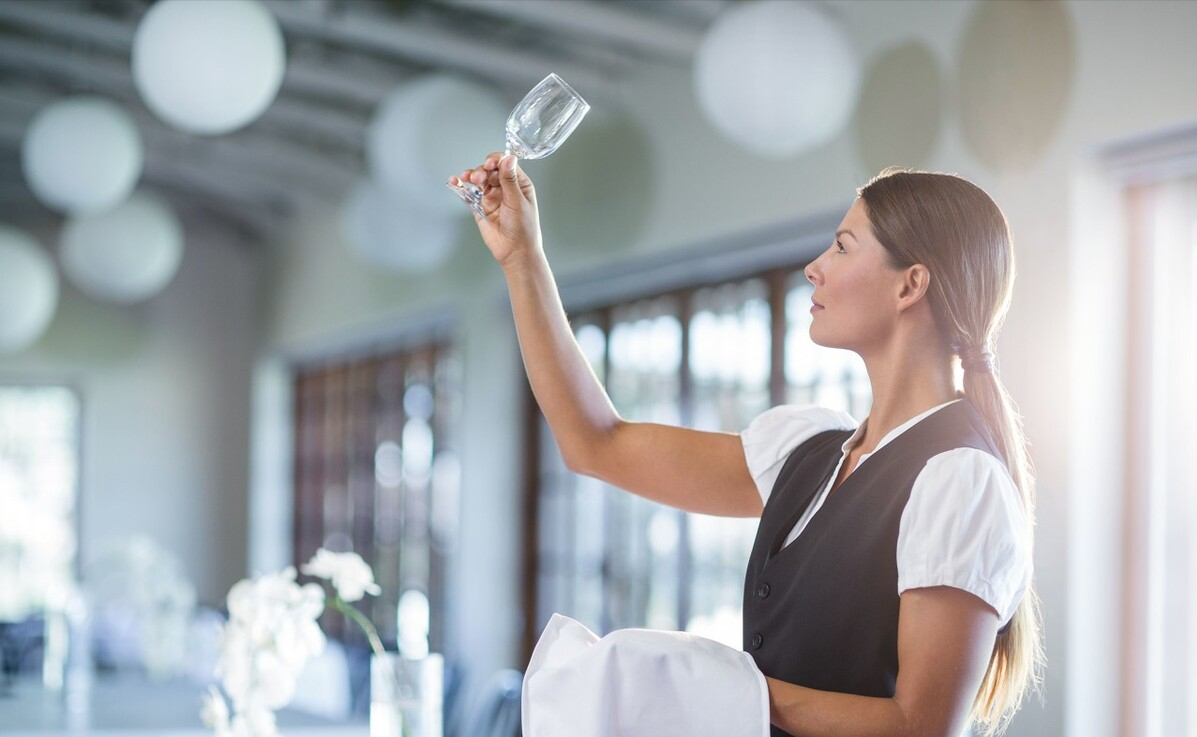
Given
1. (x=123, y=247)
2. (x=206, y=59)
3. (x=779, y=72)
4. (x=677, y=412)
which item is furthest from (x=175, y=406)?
(x=779, y=72)

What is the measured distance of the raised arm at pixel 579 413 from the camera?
58.8 inches

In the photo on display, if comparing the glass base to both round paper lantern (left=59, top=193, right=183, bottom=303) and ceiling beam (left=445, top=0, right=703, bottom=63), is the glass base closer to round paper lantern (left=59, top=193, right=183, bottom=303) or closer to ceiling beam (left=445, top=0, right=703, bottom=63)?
ceiling beam (left=445, top=0, right=703, bottom=63)

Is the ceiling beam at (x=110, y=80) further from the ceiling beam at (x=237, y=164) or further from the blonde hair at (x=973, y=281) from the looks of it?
the blonde hair at (x=973, y=281)

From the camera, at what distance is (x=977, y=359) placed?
1244 millimetres

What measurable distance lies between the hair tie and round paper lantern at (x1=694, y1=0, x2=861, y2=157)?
1714 millimetres

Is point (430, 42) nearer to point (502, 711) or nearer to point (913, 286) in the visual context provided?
point (502, 711)

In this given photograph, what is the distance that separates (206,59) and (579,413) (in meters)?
2.18

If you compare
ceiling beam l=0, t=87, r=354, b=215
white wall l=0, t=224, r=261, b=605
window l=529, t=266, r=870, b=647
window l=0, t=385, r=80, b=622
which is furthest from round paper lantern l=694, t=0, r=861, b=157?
window l=0, t=385, r=80, b=622

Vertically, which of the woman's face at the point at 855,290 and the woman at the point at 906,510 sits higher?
the woman's face at the point at 855,290

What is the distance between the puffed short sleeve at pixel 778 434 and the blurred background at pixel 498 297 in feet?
4.96

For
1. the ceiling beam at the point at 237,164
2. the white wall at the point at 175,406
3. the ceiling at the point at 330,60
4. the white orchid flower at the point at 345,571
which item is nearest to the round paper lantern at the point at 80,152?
the ceiling at the point at 330,60

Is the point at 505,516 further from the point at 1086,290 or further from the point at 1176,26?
the point at 1176,26

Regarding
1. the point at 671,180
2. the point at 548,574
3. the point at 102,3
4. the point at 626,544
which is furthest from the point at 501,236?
the point at 102,3

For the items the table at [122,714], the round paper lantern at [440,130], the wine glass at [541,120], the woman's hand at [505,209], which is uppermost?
the round paper lantern at [440,130]
